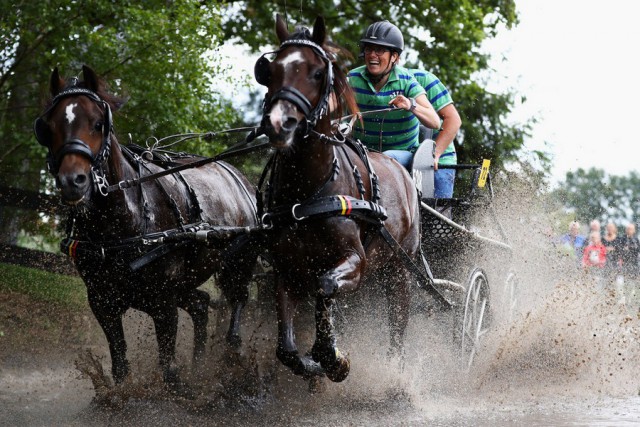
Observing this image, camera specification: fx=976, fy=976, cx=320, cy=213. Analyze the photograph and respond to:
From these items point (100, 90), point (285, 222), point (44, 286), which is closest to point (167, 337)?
point (285, 222)

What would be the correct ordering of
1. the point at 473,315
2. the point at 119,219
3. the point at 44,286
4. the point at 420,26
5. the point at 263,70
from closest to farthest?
the point at 263,70 → the point at 119,219 → the point at 473,315 → the point at 44,286 → the point at 420,26

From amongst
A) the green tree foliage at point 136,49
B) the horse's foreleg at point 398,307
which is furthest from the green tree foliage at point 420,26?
the horse's foreleg at point 398,307

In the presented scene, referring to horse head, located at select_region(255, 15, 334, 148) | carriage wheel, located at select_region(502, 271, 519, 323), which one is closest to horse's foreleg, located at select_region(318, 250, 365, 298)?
horse head, located at select_region(255, 15, 334, 148)

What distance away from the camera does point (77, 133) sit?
18.6 ft

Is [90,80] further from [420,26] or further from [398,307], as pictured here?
[420,26]

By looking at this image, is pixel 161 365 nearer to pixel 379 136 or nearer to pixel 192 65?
pixel 379 136

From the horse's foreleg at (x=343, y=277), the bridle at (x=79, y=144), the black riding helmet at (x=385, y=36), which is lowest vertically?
the horse's foreleg at (x=343, y=277)

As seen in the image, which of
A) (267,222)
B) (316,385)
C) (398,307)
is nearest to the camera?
(267,222)

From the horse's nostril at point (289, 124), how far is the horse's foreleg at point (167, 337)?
198 cm

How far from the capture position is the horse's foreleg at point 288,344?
18.4ft

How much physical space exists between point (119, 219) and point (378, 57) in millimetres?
2174

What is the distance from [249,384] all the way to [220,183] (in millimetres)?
1848

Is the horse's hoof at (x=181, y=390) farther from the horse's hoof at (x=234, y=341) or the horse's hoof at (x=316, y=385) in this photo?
the horse's hoof at (x=234, y=341)

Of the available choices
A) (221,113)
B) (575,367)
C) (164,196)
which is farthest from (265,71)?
(221,113)
